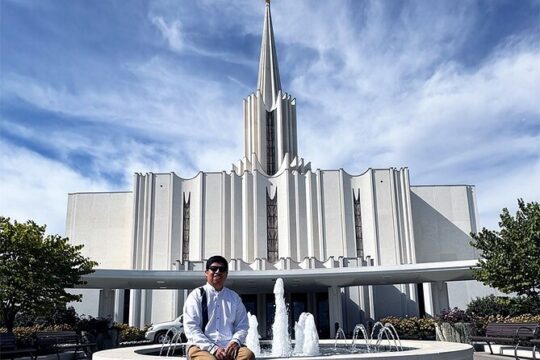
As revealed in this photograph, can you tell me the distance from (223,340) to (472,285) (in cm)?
2903

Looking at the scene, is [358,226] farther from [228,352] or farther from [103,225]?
[228,352]

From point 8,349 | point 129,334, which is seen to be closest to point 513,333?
point 8,349

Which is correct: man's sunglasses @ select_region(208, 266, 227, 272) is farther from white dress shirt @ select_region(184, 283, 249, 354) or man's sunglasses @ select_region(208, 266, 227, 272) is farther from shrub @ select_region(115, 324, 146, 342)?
shrub @ select_region(115, 324, 146, 342)

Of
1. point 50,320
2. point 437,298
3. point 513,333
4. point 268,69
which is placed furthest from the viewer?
point 268,69

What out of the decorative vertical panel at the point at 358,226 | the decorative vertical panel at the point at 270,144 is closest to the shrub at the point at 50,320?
the decorative vertical panel at the point at 358,226

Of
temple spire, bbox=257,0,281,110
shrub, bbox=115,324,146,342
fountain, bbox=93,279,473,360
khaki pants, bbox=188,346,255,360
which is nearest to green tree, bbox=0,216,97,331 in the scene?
fountain, bbox=93,279,473,360

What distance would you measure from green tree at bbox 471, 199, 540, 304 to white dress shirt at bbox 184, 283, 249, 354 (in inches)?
Result: 537

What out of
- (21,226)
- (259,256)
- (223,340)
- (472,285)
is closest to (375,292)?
(472,285)

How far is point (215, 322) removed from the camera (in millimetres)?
4176

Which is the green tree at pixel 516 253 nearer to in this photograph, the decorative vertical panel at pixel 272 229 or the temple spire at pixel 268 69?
the decorative vertical panel at pixel 272 229

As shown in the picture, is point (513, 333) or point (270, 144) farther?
point (270, 144)

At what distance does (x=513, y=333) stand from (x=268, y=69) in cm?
3534

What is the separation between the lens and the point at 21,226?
15.2 metres

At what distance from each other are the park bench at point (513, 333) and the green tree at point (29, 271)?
516 inches
